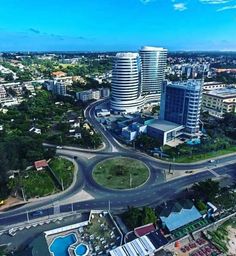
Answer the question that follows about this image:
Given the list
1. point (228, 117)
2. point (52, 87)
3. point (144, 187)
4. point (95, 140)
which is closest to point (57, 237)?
point (144, 187)

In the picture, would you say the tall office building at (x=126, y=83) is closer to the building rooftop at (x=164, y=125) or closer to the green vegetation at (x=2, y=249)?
the building rooftop at (x=164, y=125)

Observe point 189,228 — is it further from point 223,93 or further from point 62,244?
point 223,93

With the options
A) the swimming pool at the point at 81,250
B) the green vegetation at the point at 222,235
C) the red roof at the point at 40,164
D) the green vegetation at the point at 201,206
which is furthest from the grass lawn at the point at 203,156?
the swimming pool at the point at 81,250

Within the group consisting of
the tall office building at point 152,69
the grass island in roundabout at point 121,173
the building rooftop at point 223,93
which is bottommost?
the grass island in roundabout at point 121,173

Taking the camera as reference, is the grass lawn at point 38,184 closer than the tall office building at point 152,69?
Yes

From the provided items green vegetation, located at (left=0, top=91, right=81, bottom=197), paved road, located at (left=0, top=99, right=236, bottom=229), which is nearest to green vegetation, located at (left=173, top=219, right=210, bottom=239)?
paved road, located at (left=0, top=99, right=236, bottom=229)

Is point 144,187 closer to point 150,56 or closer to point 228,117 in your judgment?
point 228,117

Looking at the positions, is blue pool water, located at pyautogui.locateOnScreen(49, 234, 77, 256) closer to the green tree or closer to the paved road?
the paved road
